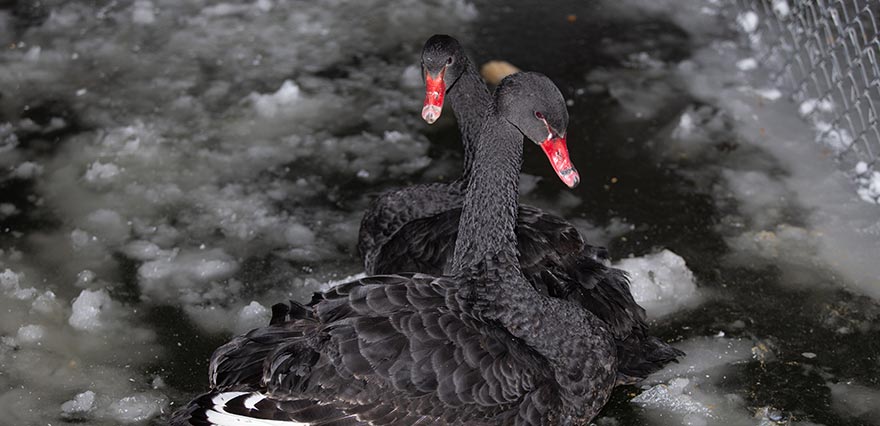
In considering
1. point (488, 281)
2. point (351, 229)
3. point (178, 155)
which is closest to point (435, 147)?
point (351, 229)

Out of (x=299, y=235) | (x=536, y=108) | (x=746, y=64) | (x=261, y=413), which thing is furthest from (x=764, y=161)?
(x=261, y=413)

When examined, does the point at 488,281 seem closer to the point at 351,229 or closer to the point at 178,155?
the point at 351,229

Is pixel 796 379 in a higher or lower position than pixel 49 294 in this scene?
lower

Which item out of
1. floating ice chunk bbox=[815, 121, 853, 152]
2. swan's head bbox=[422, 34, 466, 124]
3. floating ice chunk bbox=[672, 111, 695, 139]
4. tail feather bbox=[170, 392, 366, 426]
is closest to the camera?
tail feather bbox=[170, 392, 366, 426]

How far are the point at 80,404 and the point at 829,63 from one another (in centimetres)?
414

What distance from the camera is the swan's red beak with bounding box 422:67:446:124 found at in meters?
3.83

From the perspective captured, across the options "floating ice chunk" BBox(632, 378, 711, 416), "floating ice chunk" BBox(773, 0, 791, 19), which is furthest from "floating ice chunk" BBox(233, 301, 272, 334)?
"floating ice chunk" BBox(773, 0, 791, 19)

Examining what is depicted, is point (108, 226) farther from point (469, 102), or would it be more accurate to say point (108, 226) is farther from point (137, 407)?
point (469, 102)

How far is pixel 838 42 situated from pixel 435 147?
6.66ft

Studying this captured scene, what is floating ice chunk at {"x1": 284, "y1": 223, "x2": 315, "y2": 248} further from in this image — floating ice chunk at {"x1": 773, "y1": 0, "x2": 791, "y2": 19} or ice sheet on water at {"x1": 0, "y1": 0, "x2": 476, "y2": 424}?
floating ice chunk at {"x1": 773, "y1": 0, "x2": 791, "y2": 19}

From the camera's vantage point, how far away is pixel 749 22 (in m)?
5.95

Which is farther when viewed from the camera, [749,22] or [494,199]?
[749,22]

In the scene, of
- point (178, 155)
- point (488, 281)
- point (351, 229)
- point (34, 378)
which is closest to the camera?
point (488, 281)

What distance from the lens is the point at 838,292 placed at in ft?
13.2
